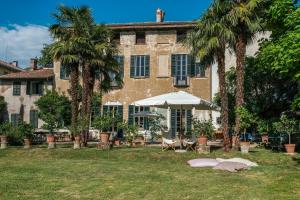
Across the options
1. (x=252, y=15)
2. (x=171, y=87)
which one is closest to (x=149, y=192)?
(x=252, y=15)

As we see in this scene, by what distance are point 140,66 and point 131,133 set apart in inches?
480

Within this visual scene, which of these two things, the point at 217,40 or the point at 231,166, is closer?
the point at 231,166

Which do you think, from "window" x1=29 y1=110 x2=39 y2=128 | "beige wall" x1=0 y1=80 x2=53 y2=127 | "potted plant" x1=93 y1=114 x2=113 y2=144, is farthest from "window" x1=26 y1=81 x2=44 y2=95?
"potted plant" x1=93 y1=114 x2=113 y2=144

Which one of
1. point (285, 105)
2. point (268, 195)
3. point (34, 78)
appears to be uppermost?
point (34, 78)

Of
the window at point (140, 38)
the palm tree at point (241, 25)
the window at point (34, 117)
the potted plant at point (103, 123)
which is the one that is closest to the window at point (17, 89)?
the window at point (34, 117)

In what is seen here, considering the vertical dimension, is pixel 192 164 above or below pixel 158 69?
below

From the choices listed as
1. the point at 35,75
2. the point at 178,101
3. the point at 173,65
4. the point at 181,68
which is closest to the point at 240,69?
the point at 178,101

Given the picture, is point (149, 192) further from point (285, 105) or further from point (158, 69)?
point (158, 69)

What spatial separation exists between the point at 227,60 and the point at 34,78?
14751 millimetres

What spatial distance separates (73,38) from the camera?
2150cm

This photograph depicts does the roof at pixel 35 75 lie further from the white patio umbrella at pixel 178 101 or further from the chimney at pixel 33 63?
the white patio umbrella at pixel 178 101

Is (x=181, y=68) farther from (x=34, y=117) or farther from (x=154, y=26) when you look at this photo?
(x=34, y=117)

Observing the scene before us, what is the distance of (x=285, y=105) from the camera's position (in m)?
23.5

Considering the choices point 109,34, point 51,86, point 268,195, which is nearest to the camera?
point 268,195
